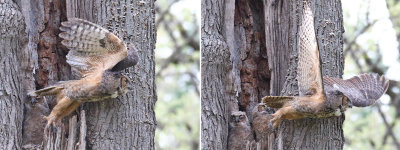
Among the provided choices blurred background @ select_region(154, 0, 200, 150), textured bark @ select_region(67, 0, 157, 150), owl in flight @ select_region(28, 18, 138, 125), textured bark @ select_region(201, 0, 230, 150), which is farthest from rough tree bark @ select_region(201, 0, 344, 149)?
blurred background @ select_region(154, 0, 200, 150)

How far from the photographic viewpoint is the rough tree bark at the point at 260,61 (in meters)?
3.74

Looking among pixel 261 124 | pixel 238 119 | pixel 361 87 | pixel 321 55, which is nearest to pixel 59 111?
pixel 238 119

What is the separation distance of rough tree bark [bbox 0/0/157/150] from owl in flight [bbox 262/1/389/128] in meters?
0.77

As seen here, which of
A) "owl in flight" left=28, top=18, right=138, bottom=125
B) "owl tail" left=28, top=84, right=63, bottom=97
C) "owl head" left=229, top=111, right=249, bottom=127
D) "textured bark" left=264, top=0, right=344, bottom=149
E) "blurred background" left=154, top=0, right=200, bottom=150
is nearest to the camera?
"owl in flight" left=28, top=18, right=138, bottom=125

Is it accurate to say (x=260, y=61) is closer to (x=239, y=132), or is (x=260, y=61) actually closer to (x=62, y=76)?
(x=239, y=132)

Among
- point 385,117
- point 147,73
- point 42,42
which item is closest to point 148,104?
point 147,73

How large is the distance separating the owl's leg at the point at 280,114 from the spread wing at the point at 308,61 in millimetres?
136

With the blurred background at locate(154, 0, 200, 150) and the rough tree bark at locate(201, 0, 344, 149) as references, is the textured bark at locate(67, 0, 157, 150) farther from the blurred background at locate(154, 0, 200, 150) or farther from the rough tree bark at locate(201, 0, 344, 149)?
the blurred background at locate(154, 0, 200, 150)

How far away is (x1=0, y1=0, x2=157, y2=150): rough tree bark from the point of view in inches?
139

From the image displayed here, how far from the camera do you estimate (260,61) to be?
13.1ft

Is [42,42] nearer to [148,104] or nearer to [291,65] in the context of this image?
[148,104]

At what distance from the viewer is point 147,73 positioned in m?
3.75

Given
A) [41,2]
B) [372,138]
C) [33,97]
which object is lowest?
[372,138]

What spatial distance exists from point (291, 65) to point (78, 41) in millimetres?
1302
